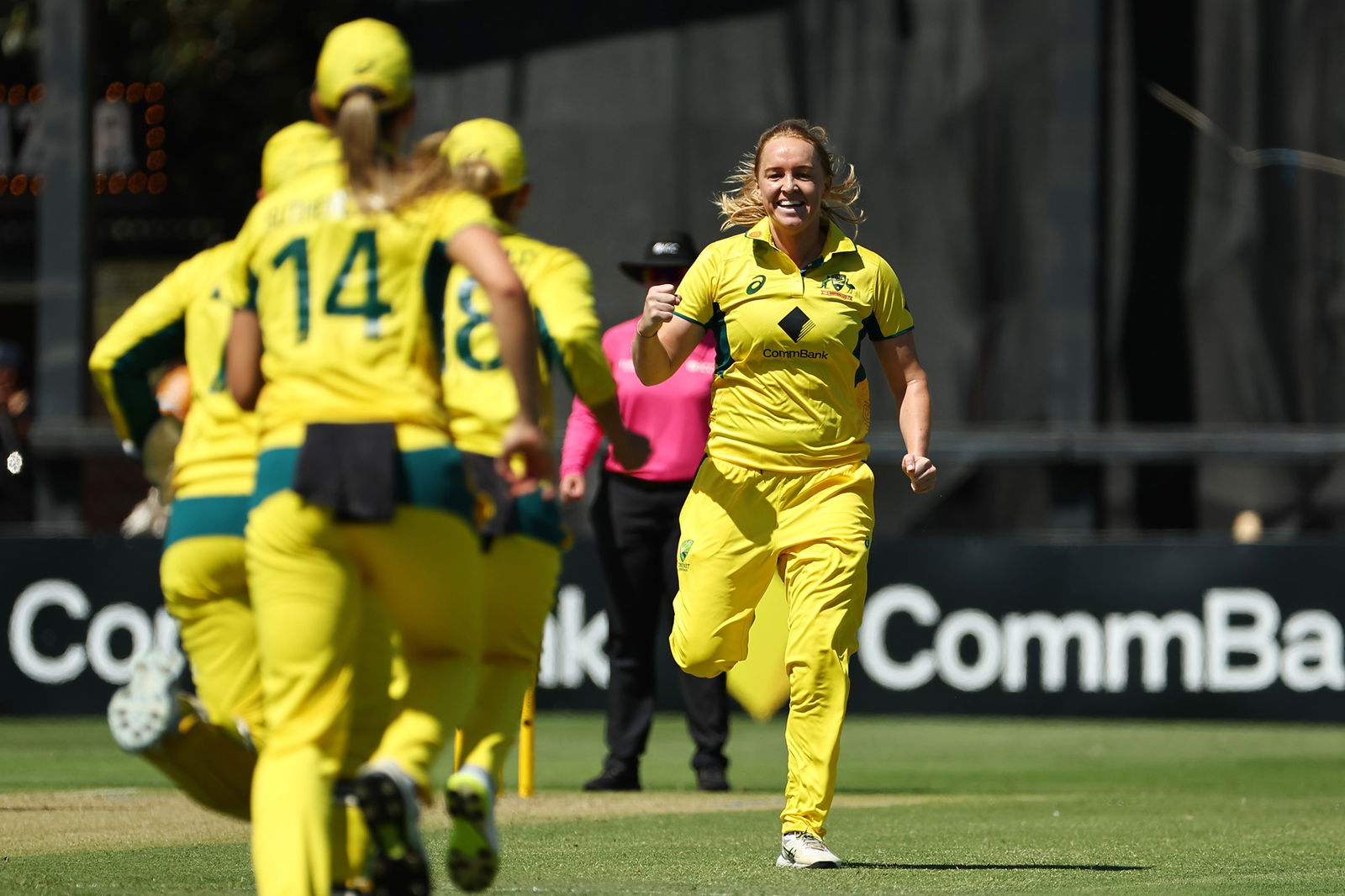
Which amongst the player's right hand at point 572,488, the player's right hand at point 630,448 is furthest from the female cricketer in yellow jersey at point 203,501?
the player's right hand at point 572,488

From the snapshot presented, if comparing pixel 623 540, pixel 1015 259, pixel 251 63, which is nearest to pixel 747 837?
pixel 623 540

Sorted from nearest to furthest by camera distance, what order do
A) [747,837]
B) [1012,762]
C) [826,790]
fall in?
[826,790] < [747,837] < [1012,762]

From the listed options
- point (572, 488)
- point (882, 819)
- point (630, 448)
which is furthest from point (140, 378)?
point (882, 819)

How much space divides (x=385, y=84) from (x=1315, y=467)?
12129 mm

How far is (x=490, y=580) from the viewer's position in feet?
20.4

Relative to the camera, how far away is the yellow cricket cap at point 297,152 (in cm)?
524

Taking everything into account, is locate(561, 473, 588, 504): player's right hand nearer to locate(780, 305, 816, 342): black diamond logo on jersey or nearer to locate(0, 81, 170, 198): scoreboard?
locate(780, 305, 816, 342): black diamond logo on jersey

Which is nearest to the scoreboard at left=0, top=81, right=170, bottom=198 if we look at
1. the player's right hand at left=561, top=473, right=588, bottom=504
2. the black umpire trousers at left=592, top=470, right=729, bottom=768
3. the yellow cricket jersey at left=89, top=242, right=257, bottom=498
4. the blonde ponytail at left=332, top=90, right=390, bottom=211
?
the black umpire trousers at left=592, top=470, right=729, bottom=768

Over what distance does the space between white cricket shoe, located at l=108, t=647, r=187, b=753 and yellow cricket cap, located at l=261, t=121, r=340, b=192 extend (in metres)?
1.25

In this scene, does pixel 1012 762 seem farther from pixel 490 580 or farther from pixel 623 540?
pixel 490 580

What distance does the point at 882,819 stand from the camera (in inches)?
362

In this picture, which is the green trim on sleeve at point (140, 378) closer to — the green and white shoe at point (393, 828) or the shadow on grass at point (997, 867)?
the green and white shoe at point (393, 828)

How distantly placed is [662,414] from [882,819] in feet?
7.11

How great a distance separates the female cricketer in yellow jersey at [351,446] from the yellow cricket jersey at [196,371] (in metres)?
1.00
